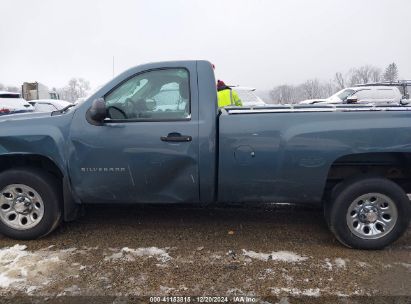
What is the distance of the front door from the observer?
3.61 m

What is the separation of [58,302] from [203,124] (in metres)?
1.96

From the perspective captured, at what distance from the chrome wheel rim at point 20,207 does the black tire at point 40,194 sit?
38 millimetres

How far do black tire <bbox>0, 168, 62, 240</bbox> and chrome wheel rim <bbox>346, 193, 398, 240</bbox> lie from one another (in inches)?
119

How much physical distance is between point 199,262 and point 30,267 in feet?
5.11

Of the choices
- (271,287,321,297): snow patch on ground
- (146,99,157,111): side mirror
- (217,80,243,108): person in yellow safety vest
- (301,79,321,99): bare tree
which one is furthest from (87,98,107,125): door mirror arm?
(301,79,321,99): bare tree

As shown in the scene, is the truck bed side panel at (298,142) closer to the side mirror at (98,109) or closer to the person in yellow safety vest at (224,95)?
the side mirror at (98,109)

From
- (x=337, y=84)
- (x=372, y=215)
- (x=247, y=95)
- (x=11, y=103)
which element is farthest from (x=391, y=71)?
(x=372, y=215)

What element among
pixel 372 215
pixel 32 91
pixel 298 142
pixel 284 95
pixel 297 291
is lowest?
pixel 297 291

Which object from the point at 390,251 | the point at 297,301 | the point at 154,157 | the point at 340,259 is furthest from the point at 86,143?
the point at 390,251

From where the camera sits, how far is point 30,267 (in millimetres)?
3398

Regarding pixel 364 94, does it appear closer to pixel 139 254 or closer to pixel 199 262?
pixel 199 262

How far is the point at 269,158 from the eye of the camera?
3.59 meters

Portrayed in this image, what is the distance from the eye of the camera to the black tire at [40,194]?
383 cm

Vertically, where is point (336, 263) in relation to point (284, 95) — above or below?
below
